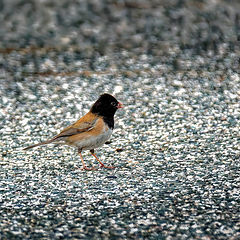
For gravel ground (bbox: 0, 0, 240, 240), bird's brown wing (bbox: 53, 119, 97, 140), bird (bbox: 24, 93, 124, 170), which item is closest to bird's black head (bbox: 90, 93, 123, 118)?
bird (bbox: 24, 93, 124, 170)

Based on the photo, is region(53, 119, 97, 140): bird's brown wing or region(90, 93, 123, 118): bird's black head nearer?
region(53, 119, 97, 140): bird's brown wing

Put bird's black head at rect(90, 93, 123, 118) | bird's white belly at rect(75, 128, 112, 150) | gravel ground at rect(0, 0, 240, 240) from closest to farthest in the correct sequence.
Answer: gravel ground at rect(0, 0, 240, 240) → bird's white belly at rect(75, 128, 112, 150) → bird's black head at rect(90, 93, 123, 118)

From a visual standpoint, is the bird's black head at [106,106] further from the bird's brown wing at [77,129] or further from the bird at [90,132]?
the bird's brown wing at [77,129]

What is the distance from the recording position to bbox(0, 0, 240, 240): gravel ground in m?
4.22

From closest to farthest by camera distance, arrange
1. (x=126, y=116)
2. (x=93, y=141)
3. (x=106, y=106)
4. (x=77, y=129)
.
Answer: (x=93, y=141) < (x=77, y=129) < (x=106, y=106) < (x=126, y=116)

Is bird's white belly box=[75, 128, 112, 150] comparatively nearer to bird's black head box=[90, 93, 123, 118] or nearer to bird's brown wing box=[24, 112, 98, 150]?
bird's brown wing box=[24, 112, 98, 150]

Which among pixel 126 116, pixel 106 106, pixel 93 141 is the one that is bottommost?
pixel 126 116

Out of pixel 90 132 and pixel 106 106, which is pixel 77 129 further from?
pixel 106 106

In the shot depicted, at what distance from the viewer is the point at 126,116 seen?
684cm

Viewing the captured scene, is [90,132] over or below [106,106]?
below

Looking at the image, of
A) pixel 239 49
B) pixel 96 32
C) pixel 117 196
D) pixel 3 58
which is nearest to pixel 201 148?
pixel 117 196

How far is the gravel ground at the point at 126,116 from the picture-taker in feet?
13.8

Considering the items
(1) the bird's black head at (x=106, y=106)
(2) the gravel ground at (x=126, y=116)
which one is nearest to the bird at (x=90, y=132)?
(1) the bird's black head at (x=106, y=106)

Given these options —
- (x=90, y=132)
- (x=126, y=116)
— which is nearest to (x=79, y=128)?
(x=90, y=132)
